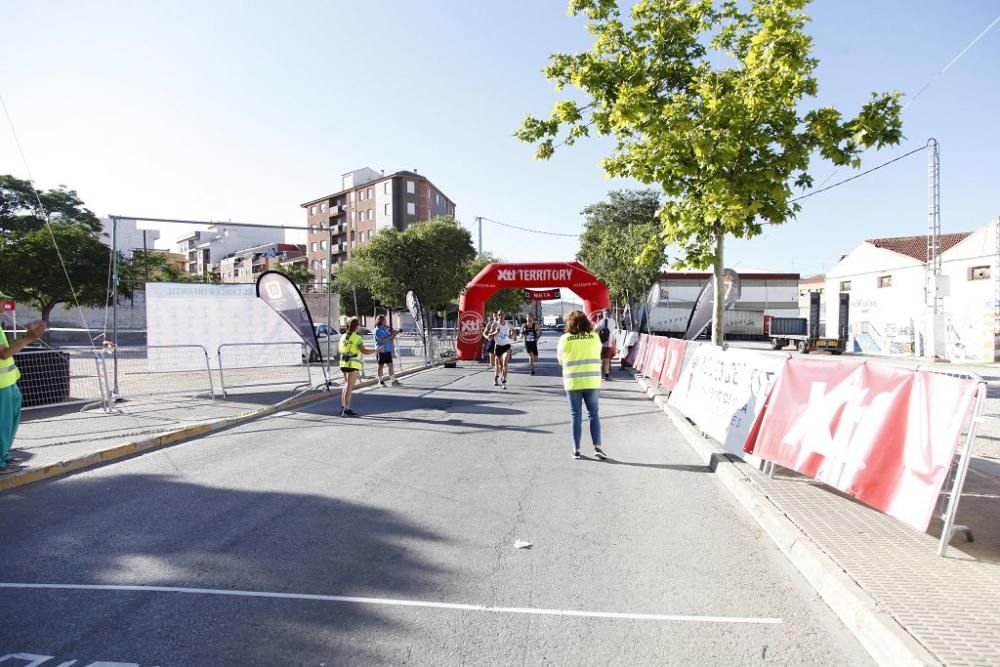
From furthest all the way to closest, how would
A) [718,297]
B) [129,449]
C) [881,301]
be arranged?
[881,301] → [718,297] → [129,449]

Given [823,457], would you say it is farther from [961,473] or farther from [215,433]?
[215,433]

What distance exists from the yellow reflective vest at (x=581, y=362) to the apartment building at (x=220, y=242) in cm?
8170

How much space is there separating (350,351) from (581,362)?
5.07 meters

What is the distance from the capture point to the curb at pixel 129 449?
6.25 metres

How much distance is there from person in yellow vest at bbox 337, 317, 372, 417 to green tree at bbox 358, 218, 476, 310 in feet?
69.0

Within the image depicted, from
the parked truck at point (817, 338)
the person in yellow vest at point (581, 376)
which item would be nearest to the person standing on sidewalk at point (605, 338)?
the person in yellow vest at point (581, 376)

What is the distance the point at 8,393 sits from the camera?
6.38 metres

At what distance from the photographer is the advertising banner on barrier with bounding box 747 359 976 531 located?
4027mm

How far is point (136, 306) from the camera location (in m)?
45.2

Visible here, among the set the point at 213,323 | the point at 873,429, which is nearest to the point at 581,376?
the point at 873,429

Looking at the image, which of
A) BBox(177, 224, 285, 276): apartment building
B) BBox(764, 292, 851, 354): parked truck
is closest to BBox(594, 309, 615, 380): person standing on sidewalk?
BBox(764, 292, 851, 354): parked truck

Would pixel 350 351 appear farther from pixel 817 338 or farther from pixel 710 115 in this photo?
pixel 817 338

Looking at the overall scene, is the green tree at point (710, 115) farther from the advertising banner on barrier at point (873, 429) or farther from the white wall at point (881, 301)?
the white wall at point (881, 301)

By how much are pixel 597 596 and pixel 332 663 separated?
1.51 metres
